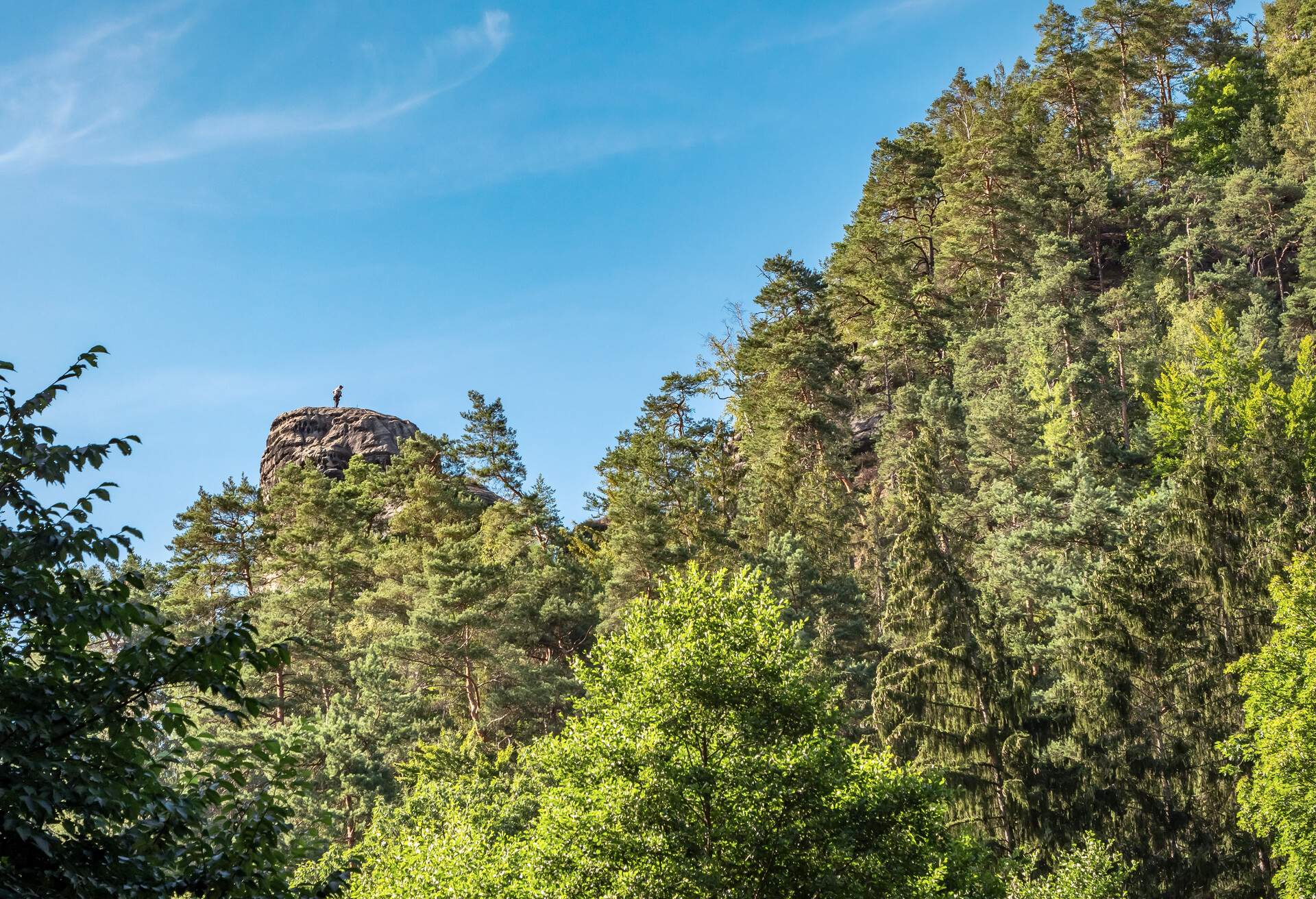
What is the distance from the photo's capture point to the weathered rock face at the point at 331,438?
70000 millimetres

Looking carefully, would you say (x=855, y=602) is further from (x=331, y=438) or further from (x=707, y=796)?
(x=331, y=438)

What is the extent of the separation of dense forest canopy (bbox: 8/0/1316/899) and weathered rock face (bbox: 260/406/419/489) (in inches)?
464

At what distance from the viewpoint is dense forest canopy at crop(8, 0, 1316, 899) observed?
6840 millimetres

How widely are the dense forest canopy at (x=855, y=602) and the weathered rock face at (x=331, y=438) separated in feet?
38.7

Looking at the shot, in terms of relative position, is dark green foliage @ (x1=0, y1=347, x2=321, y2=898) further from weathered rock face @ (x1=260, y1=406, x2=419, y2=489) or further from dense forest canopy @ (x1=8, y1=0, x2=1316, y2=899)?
weathered rock face @ (x1=260, y1=406, x2=419, y2=489)

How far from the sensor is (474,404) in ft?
175

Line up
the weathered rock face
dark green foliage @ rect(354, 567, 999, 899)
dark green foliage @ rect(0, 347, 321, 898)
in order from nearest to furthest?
dark green foliage @ rect(0, 347, 321, 898)
dark green foliage @ rect(354, 567, 999, 899)
the weathered rock face

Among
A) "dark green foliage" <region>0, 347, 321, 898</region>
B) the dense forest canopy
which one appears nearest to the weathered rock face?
the dense forest canopy

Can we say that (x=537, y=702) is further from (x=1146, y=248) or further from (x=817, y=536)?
(x=1146, y=248)

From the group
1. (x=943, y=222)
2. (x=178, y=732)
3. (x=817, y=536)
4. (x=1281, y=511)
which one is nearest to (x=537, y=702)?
(x=817, y=536)

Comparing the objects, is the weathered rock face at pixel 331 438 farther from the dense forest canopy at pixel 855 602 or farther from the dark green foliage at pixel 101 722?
the dark green foliage at pixel 101 722

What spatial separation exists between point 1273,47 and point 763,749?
78.7 meters

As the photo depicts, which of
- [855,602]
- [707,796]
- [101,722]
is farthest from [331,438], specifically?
[101,722]

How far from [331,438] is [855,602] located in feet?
155
